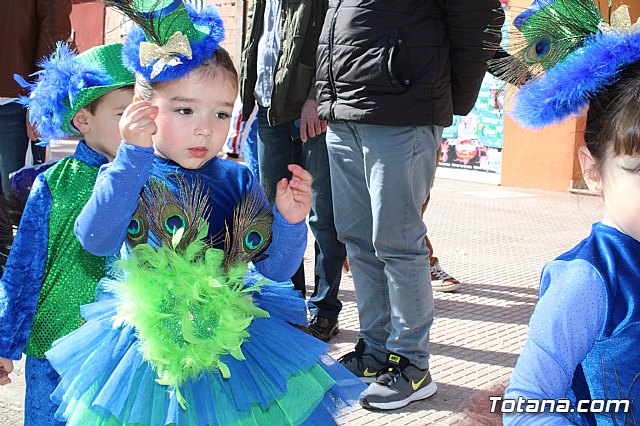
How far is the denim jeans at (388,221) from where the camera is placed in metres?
3.35

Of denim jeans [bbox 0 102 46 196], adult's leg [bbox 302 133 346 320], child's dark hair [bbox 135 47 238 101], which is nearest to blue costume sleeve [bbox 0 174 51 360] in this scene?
child's dark hair [bbox 135 47 238 101]

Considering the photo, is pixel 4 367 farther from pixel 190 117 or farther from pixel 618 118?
pixel 618 118

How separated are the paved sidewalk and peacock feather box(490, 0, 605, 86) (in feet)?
1.75

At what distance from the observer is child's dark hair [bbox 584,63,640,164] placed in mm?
1812

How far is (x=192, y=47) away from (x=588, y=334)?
1.39m

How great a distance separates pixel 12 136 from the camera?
183 inches

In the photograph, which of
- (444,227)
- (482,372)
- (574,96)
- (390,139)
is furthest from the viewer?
(444,227)

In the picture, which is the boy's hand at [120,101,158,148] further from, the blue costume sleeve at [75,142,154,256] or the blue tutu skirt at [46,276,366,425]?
the blue tutu skirt at [46,276,366,425]

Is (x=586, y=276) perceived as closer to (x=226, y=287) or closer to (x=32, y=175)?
(x=226, y=287)

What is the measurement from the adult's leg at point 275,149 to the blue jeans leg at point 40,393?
6.58 feet

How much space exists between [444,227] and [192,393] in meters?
6.36

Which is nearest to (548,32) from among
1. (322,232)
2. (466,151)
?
(322,232)

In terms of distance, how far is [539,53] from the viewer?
6.39 feet

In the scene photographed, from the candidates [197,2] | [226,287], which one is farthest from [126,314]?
[197,2]
